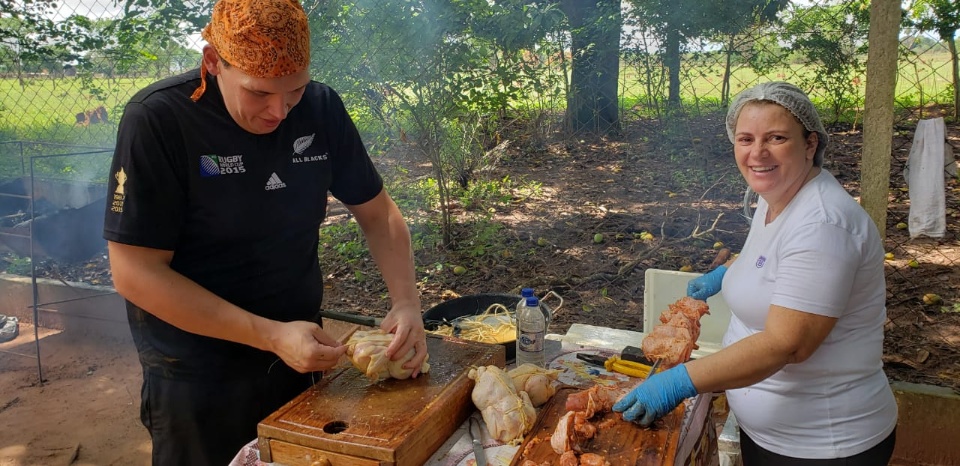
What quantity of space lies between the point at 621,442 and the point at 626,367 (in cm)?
69

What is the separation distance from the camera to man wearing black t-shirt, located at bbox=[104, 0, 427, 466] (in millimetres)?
2027

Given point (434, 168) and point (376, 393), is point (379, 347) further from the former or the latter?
point (434, 168)

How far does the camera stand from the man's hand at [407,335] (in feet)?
7.38

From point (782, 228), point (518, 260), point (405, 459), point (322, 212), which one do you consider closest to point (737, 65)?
point (518, 260)

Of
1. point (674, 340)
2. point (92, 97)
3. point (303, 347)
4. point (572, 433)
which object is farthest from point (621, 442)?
point (92, 97)

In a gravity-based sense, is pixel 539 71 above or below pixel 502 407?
above

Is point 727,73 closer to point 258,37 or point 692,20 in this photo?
point 692,20

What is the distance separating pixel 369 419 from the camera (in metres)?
2.03

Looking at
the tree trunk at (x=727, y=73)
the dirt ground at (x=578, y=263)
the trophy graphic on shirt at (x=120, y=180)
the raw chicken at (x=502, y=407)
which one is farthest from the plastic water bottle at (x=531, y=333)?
the tree trunk at (x=727, y=73)

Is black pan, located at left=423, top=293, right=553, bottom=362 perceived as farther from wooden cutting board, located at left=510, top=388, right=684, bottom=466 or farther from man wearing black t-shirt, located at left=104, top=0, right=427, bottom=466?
wooden cutting board, located at left=510, top=388, right=684, bottom=466

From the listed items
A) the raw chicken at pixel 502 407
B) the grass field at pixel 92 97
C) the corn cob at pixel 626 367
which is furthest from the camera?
the grass field at pixel 92 97

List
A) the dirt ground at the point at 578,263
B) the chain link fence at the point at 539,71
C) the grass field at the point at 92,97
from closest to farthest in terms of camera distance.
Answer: the dirt ground at the point at 578,263 → the chain link fence at the point at 539,71 → the grass field at the point at 92,97

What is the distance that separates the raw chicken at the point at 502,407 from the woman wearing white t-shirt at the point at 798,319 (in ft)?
1.10

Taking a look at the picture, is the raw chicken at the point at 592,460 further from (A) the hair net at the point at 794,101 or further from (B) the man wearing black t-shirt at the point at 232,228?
(A) the hair net at the point at 794,101
